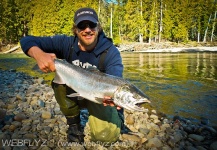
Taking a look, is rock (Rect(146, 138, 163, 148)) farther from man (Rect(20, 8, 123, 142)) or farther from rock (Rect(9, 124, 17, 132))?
rock (Rect(9, 124, 17, 132))

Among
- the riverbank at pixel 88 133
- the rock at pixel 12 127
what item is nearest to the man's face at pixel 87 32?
the riverbank at pixel 88 133

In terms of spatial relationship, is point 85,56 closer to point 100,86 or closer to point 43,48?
point 43,48

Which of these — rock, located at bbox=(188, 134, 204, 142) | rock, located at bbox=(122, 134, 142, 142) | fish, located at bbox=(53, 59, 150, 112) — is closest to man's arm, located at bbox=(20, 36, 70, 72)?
fish, located at bbox=(53, 59, 150, 112)

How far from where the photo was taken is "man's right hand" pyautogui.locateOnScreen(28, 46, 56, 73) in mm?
3416

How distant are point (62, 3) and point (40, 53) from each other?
46.2m

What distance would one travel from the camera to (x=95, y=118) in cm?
386

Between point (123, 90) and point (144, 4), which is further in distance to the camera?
point (144, 4)

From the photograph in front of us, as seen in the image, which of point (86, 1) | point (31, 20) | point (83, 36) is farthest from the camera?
point (31, 20)

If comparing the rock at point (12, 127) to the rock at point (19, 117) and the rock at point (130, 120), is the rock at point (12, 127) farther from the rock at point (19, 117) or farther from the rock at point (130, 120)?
the rock at point (130, 120)

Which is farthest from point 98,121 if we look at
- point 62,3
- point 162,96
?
point 62,3

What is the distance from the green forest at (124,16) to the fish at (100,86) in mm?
39017

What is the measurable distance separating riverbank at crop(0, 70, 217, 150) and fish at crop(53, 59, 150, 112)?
1146 millimetres

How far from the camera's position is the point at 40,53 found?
11.3 feet

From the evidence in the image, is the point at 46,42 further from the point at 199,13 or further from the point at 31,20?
the point at 199,13
